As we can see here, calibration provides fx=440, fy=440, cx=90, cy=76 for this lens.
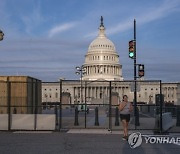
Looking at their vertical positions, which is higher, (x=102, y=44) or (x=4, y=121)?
(x=102, y=44)

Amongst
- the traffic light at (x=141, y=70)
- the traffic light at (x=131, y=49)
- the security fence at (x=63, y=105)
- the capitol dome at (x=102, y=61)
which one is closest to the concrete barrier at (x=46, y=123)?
the security fence at (x=63, y=105)

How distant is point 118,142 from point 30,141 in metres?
3.41

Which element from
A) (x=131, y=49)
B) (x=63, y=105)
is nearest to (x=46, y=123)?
(x=63, y=105)

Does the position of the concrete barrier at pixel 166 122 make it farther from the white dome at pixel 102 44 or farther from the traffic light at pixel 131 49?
the white dome at pixel 102 44

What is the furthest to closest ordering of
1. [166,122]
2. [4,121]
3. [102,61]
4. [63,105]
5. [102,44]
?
[102,44] < [102,61] < [63,105] < [166,122] < [4,121]

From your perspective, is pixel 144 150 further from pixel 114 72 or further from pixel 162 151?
pixel 114 72

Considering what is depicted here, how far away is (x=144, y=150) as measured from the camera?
1431 cm

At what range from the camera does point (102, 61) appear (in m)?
165

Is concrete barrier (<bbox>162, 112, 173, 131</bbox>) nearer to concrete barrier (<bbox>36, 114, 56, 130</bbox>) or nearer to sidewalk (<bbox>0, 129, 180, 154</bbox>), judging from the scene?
sidewalk (<bbox>0, 129, 180, 154</bbox>)

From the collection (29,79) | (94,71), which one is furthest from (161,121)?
(94,71)

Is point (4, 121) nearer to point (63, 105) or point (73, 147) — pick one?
→ point (63, 105)

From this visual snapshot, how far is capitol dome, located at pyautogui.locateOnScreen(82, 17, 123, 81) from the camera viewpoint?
536 ft

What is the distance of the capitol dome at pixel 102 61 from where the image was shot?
16348cm

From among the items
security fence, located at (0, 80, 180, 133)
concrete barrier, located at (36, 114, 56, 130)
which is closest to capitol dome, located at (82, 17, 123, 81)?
security fence, located at (0, 80, 180, 133)
